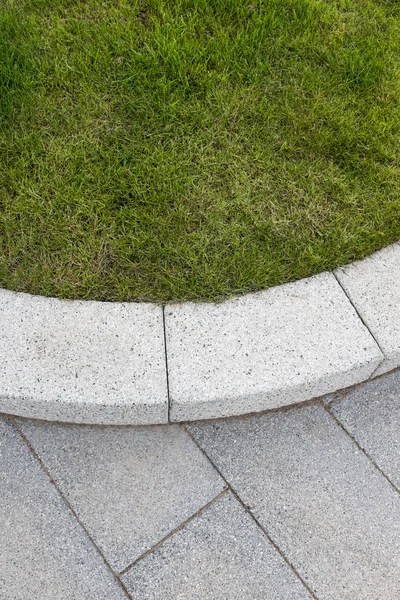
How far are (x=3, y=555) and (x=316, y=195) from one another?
197cm

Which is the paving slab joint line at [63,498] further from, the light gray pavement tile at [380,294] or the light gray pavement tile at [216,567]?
the light gray pavement tile at [380,294]

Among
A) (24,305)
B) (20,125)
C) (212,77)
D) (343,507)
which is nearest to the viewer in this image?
(343,507)

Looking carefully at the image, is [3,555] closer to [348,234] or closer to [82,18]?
[348,234]

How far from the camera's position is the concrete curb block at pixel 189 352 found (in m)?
2.07

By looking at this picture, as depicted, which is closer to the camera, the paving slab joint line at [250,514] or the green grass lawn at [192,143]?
the paving slab joint line at [250,514]

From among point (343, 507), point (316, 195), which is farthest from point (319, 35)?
point (343, 507)

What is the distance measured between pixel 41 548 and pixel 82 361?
26.5 inches

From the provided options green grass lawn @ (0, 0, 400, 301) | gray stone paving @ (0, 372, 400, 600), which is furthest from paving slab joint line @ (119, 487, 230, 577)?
green grass lawn @ (0, 0, 400, 301)

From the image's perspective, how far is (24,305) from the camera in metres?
2.22

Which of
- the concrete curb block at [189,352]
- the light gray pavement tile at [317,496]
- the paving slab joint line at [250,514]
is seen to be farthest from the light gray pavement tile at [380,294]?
the paving slab joint line at [250,514]

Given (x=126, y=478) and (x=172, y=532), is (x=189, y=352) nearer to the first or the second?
(x=126, y=478)

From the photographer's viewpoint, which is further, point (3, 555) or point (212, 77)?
point (212, 77)

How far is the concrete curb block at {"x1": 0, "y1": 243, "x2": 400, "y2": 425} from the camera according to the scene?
6.78ft

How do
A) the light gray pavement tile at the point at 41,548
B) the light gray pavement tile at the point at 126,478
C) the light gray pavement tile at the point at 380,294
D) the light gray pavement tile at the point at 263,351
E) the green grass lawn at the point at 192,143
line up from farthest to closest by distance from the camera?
the green grass lawn at the point at 192,143, the light gray pavement tile at the point at 380,294, the light gray pavement tile at the point at 263,351, the light gray pavement tile at the point at 126,478, the light gray pavement tile at the point at 41,548
